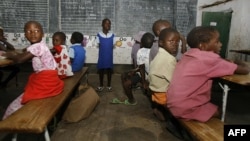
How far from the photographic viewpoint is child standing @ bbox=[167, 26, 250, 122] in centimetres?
275

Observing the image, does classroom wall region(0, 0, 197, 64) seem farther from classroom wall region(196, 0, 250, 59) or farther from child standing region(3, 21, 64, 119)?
child standing region(3, 21, 64, 119)

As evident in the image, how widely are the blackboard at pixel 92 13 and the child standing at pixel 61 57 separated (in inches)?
144

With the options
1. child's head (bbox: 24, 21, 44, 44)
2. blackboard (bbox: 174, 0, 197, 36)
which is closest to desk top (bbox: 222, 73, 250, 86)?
child's head (bbox: 24, 21, 44, 44)

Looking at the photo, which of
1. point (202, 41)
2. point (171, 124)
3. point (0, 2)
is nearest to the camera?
point (202, 41)

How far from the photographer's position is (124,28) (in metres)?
8.31

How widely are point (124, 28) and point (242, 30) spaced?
356cm

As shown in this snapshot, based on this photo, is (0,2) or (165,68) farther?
(0,2)

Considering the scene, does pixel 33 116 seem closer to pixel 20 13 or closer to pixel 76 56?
pixel 76 56

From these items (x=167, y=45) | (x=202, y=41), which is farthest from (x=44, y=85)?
(x=202, y=41)

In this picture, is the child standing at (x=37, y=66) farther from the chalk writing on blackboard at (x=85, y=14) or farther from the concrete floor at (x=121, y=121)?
the chalk writing on blackboard at (x=85, y=14)

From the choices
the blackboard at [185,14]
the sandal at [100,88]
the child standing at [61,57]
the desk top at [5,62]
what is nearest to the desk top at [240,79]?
the child standing at [61,57]

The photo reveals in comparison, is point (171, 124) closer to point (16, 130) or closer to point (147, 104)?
point (147, 104)

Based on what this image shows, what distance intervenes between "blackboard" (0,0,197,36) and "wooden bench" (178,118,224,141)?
5702 millimetres

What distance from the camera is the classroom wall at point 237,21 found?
27.0ft
